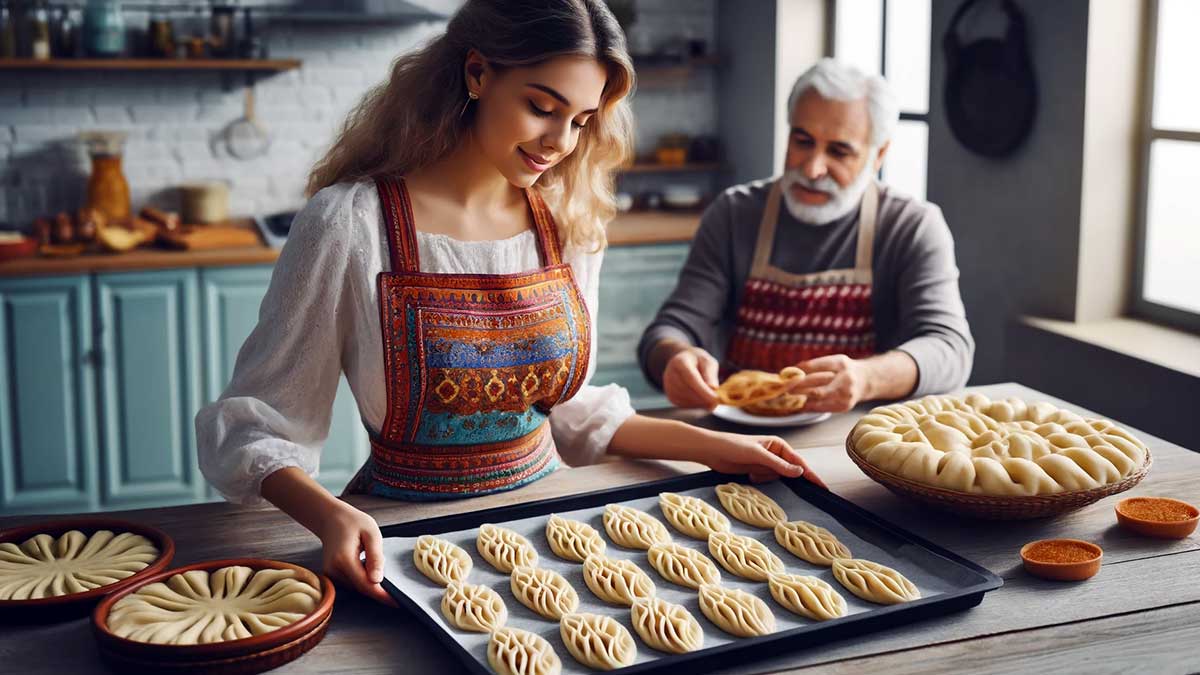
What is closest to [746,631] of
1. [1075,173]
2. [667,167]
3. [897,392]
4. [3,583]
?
[3,583]

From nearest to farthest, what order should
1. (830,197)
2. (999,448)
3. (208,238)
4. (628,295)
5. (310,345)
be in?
(999,448) → (310,345) → (830,197) → (208,238) → (628,295)

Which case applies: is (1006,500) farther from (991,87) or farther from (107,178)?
(107,178)

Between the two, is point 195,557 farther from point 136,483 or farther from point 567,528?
point 136,483

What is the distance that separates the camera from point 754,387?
2225mm

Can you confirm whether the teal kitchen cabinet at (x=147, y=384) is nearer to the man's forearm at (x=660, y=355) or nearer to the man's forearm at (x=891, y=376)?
the man's forearm at (x=660, y=355)

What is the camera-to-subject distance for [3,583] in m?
1.38

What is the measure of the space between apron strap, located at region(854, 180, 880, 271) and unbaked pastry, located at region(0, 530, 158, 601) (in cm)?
179

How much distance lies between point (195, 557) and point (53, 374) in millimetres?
2803

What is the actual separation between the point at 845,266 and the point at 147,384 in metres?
2.51

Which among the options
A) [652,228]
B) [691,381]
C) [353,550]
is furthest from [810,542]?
[652,228]

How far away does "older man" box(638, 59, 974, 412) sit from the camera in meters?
2.67

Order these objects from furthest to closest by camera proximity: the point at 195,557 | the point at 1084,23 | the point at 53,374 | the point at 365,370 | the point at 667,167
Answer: the point at 667,167 < the point at 53,374 < the point at 1084,23 < the point at 365,370 < the point at 195,557

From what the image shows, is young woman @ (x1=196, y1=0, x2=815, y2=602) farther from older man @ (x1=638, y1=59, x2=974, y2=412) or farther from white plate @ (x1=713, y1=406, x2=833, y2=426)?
older man @ (x1=638, y1=59, x2=974, y2=412)

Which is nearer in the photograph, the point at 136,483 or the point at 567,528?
the point at 567,528
